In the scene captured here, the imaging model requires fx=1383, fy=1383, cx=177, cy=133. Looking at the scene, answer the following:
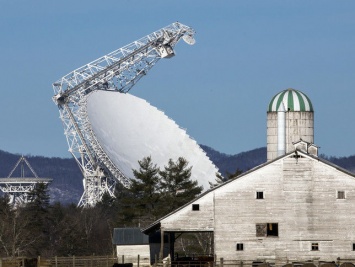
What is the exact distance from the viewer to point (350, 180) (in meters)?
82.4

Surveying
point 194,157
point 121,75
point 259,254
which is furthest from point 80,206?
point 259,254

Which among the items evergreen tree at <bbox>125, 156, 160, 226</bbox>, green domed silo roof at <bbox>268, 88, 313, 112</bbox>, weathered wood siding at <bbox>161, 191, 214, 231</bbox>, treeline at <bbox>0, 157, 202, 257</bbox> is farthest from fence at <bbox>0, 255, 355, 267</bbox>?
evergreen tree at <bbox>125, 156, 160, 226</bbox>

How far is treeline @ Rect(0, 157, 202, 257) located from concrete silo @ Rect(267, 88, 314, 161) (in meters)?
23.6

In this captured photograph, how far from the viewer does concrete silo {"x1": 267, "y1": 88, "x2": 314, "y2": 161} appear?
9250cm

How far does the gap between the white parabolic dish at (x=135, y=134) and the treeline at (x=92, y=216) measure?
2.85 meters

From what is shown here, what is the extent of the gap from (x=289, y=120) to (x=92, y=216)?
73.1 metres

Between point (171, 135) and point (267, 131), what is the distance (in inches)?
1748

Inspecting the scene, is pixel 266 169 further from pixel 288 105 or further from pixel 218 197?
pixel 288 105

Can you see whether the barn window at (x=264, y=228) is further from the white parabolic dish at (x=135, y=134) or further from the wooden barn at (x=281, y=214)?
the white parabolic dish at (x=135, y=134)

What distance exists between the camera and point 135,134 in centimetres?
13775

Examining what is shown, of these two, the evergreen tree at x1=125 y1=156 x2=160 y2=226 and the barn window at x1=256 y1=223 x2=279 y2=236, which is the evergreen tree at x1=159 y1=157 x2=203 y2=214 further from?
the barn window at x1=256 y1=223 x2=279 y2=236

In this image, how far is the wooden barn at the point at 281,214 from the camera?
8269cm

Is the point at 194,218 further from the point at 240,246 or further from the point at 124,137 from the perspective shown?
the point at 124,137

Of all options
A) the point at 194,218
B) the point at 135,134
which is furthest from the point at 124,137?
the point at 194,218
